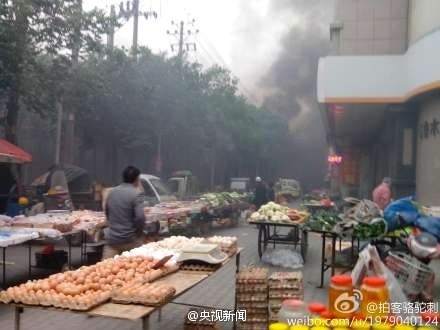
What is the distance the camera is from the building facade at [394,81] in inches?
559

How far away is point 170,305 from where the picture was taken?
711 centimetres

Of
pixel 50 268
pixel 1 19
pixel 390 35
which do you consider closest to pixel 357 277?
pixel 50 268

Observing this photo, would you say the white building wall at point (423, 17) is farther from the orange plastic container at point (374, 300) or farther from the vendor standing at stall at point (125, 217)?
the orange plastic container at point (374, 300)

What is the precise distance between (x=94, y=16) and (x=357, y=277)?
1203 cm

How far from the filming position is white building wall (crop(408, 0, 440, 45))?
1395cm

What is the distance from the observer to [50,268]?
9.12 m

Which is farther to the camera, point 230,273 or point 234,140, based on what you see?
point 234,140

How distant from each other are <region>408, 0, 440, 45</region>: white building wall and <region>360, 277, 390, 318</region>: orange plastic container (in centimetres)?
1153

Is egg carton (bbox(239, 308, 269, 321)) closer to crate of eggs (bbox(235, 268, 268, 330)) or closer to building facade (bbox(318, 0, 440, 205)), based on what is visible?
crate of eggs (bbox(235, 268, 268, 330))

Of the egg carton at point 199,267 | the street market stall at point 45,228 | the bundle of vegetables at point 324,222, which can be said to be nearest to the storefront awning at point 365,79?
the bundle of vegetables at point 324,222

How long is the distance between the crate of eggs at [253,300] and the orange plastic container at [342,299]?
2145 millimetres

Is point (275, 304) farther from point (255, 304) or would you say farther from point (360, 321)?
point (360, 321)

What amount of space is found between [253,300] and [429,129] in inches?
431

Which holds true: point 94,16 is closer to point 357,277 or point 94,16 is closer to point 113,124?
point 113,124
